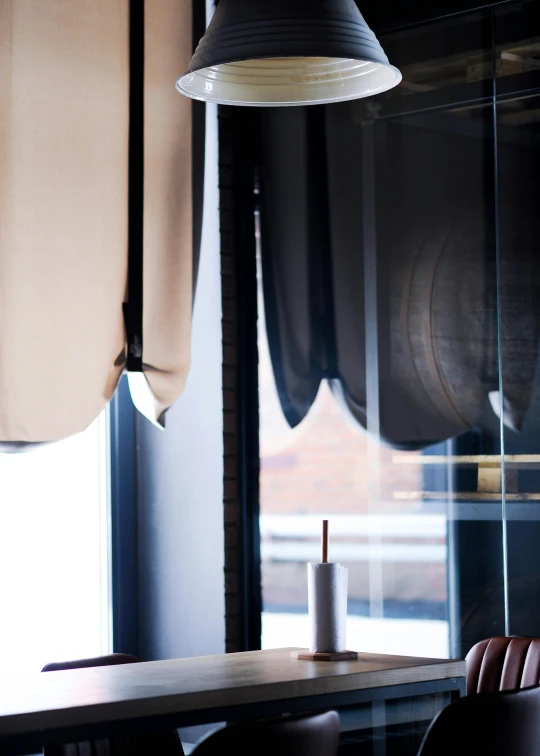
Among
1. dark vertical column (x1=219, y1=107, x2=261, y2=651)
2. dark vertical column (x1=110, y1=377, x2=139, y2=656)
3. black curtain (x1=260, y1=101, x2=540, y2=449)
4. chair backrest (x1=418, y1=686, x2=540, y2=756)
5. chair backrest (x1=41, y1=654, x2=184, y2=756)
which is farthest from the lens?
dark vertical column (x1=110, y1=377, x2=139, y2=656)

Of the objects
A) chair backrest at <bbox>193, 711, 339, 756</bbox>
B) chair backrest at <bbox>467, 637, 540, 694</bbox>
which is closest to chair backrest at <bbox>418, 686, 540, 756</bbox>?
chair backrest at <bbox>193, 711, 339, 756</bbox>

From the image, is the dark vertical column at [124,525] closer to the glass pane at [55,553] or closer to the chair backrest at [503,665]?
the glass pane at [55,553]

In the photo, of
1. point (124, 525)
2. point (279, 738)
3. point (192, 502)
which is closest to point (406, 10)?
point (192, 502)

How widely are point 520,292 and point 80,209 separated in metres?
1.44

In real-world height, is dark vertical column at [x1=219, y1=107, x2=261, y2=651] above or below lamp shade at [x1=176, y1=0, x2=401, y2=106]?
below

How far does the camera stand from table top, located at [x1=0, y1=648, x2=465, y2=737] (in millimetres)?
2043

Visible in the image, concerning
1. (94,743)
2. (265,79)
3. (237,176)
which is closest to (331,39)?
(265,79)

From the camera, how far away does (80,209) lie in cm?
390

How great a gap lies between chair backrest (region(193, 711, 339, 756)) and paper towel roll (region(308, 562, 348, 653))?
743 millimetres

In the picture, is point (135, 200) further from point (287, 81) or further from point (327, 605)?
point (327, 605)

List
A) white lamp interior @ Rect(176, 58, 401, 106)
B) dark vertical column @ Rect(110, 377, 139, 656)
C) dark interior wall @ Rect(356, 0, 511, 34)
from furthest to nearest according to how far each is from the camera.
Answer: dark vertical column @ Rect(110, 377, 139, 656)
dark interior wall @ Rect(356, 0, 511, 34)
white lamp interior @ Rect(176, 58, 401, 106)

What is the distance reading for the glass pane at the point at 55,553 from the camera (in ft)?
13.2

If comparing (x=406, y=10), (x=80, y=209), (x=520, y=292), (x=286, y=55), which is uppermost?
(x=406, y=10)

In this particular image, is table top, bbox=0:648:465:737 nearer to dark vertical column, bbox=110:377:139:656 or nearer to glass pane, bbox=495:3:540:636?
glass pane, bbox=495:3:540:636
